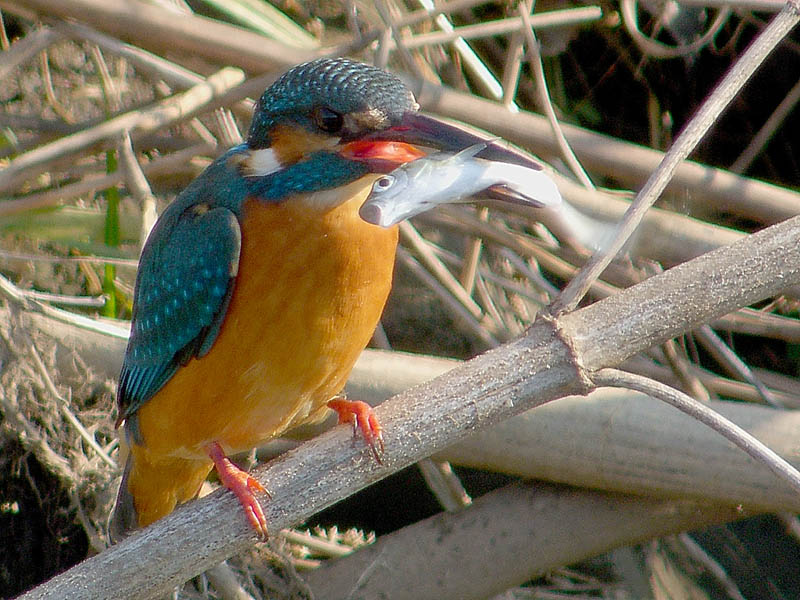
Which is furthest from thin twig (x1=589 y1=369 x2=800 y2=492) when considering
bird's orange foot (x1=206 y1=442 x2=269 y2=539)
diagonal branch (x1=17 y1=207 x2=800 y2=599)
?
bird's orange foot (x1=206 y1=442 x2=269 y2=539)

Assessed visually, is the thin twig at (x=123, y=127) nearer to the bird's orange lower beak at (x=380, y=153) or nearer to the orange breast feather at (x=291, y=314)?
the orange breast feather at (x=291, y=314)

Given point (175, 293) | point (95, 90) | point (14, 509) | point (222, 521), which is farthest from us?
point (95, 90)

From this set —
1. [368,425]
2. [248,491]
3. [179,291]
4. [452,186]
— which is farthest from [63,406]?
[452,186]

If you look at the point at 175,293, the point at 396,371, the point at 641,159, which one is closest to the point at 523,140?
the point at 641,159

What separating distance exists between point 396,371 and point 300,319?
803mm

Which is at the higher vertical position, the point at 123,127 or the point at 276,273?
the point at 123,127

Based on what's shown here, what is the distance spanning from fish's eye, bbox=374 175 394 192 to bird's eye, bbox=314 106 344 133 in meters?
0.18

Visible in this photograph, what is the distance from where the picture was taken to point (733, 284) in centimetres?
168

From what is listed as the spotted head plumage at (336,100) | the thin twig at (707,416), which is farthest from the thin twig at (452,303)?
the thin twig at (707,416)

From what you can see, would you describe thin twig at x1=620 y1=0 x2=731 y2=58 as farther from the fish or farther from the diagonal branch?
the fish

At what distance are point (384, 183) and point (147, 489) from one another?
1.06 metres

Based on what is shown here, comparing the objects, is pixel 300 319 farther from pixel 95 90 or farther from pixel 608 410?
pixel 95 90

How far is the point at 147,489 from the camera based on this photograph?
91.1 inches

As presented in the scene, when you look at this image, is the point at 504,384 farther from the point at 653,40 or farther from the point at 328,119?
the point at 653,40
